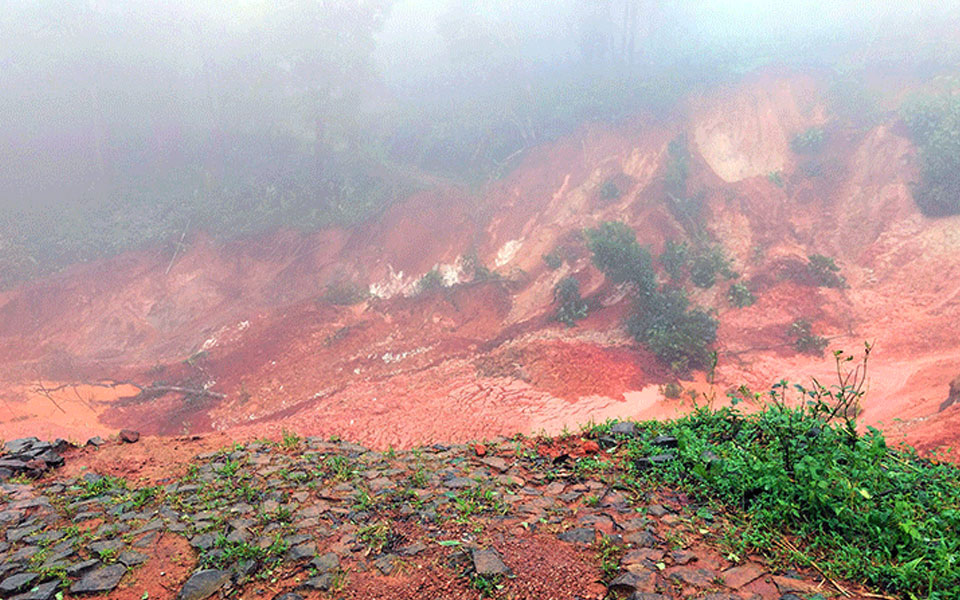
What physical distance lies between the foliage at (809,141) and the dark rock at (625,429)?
58.6 ft

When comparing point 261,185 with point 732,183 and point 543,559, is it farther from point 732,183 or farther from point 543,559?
point 543,559

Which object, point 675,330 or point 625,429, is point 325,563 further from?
point 675,330

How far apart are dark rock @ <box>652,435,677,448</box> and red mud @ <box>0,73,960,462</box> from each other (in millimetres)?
3763

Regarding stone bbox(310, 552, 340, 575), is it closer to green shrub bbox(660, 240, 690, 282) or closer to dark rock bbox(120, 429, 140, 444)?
dark rock bbox(120, 429, 140, 444)

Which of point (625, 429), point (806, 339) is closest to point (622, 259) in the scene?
point (806, 339)

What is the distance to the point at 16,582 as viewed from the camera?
9.56 feet

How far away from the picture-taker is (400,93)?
86.6ft

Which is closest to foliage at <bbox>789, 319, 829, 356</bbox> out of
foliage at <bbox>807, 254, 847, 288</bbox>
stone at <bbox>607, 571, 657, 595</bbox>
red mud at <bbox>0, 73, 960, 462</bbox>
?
red mud at <bbox>0, 73, 960, 462</bbox>

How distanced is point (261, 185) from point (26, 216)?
789 cm

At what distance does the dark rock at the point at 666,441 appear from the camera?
462cm

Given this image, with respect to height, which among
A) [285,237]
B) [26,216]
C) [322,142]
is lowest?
[285,237]

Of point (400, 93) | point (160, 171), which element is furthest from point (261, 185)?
point (400, 93)

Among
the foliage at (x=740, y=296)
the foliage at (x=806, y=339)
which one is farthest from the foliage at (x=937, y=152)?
the foliage at (x=806, y=339)

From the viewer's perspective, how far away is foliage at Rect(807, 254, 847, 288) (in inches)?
520
